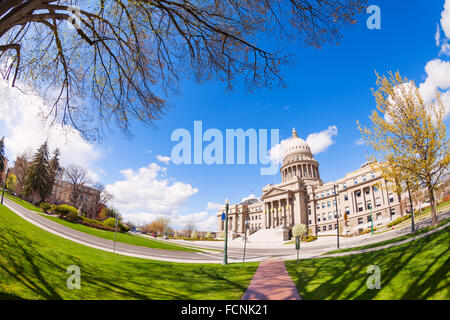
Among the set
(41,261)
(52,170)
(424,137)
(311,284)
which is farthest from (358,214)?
(52,170)

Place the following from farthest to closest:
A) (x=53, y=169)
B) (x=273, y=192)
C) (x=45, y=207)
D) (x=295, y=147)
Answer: (x=295, y=147) → (x=273, y=192) → (x=53, y=169) → (x=45, y=207)

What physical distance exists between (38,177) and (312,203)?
7488cm

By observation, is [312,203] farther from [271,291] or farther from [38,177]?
[38,177]

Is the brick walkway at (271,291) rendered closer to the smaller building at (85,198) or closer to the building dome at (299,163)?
the smaller building at (85,198)

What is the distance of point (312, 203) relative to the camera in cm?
6875

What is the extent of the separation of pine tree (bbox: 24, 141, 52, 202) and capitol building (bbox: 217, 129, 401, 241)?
42.6m

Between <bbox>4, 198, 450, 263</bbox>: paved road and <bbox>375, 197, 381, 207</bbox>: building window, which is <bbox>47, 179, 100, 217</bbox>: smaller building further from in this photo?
<bbox>375, 197, 381, 207</bbox>: building window

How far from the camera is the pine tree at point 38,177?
40688 mm

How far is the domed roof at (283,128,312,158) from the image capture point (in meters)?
87.3

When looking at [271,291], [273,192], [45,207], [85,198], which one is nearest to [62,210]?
[45,207]

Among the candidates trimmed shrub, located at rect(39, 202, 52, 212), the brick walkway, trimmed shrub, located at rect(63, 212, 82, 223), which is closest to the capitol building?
trimmed shrub, located at rect(63, 212, 82, 223)

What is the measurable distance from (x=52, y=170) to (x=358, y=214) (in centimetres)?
7710

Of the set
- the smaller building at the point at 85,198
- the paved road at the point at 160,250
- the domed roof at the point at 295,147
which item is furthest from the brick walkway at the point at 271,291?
the domed roof at the point at 295,147
